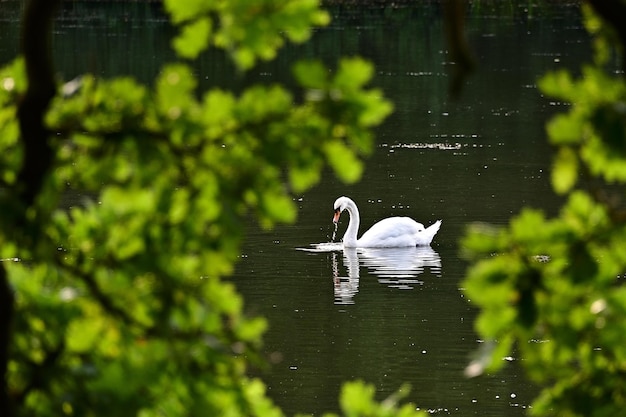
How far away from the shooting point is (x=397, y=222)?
1833cm

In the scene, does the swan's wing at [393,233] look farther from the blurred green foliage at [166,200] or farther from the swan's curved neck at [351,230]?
the blurred green foliage at [166,200]

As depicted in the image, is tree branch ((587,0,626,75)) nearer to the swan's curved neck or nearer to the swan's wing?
the swan's wing

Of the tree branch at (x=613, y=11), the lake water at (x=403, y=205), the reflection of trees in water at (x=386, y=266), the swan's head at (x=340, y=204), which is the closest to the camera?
the tree branch at (x=613, y=11)

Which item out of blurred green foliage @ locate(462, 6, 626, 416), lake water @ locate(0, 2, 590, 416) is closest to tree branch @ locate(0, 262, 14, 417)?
lake water @ locate(0, 2, 590, 416)

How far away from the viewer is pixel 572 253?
2.64 meters

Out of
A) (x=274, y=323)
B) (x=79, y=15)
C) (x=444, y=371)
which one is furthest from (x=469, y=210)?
(x=79, y=15)

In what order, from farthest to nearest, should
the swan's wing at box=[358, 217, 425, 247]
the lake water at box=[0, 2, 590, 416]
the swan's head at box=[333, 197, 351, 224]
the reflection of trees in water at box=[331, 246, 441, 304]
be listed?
the swan's head at box=[333, 197, 351, 224] → the swan's wing at box=[358, 217, 425, 247] → the reflection of trees in water at box=[331, 246, 441, 304] → the lake water at box=[0, 2, 590, 416]

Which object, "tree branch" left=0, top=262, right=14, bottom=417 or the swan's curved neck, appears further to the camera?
the swan's curved neck

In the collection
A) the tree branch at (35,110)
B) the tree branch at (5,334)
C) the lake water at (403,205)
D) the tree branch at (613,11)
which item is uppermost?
the tree branch at (613,11)

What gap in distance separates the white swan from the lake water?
0.50 feet

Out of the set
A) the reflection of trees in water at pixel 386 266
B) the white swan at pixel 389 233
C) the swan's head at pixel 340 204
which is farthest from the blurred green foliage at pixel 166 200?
Result: the swan's head at pixel 340 204

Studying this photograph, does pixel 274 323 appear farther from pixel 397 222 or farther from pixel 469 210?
pixel 469 210

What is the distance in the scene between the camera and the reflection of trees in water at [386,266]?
54.0 ft

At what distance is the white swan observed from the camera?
18.4 m
